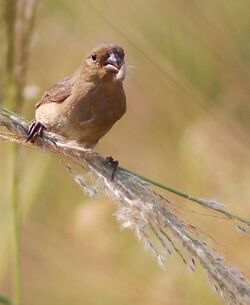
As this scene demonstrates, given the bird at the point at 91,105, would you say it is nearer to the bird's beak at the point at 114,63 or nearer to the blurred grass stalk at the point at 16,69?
the bird's beak at the point at 114,63

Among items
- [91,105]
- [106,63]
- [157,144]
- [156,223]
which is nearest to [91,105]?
[91,105]

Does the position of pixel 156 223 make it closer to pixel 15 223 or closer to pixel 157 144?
pixel 15 223

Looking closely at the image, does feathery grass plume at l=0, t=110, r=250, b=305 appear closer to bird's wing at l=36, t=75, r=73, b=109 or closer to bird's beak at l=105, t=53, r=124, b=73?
bird's beak at l=105, t=53, r=124, b=73

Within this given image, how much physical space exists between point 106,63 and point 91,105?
0.47ft

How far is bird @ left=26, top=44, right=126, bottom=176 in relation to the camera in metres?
2.63

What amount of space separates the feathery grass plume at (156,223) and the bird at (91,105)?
942 mm

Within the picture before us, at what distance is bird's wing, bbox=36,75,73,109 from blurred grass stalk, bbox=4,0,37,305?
723 mm

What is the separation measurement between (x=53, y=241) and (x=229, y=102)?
74 cm

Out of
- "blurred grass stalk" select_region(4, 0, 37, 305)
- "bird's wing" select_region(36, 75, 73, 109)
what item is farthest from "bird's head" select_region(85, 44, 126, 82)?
"blurred grass stalk" select_region(4, 0, 37, 305)

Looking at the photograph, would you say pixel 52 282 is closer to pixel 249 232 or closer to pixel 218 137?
pixel 218 137

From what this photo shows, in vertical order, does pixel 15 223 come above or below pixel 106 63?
below

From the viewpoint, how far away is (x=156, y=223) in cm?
154

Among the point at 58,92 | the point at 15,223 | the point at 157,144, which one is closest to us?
the point at 15,223

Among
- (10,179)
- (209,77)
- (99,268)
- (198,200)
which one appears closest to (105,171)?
A: (198,200)
